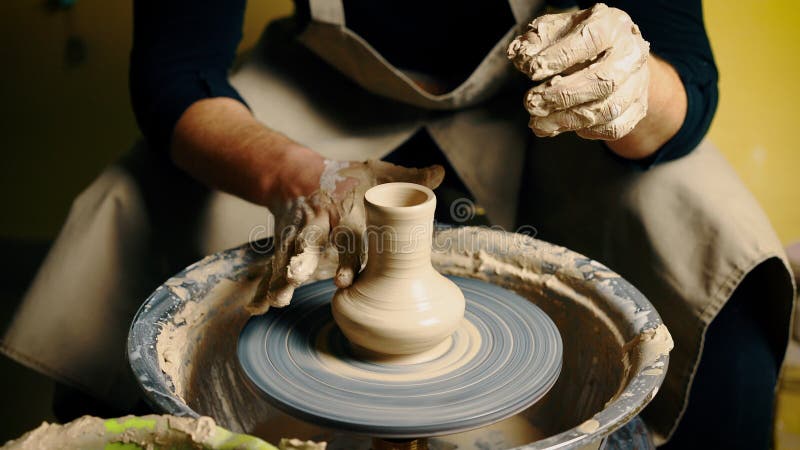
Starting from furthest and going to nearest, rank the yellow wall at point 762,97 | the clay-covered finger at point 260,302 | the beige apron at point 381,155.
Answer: the yellow wall at point 762,97, the beige apron at point 381,155, the clay-covered finger at point 260,302

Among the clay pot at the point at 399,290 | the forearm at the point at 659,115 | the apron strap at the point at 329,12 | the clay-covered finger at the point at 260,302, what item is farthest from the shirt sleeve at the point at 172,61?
the forearm at the point at 659,115

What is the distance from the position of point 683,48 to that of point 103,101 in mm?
2166

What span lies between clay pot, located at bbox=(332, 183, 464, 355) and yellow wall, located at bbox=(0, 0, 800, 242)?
1.85 m

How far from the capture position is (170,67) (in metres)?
1.80

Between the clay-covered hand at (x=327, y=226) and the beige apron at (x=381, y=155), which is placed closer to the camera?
the clay-covered hand at (x=327, y=226)

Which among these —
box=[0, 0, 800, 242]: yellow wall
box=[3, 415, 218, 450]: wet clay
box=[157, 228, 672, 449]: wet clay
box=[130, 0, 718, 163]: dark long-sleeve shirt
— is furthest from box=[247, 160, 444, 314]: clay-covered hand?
box=[0, 0, 800, 242]: yellow wall

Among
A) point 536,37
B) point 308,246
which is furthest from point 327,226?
point 536,37

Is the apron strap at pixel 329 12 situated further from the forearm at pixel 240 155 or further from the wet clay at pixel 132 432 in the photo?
the wet clay at pixel 132 432

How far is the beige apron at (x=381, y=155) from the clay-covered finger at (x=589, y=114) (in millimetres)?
537

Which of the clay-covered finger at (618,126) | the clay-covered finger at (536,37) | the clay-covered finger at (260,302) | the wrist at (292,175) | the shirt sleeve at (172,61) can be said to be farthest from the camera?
the shirt sleeve at (172,61)

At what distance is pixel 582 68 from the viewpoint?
110 cm

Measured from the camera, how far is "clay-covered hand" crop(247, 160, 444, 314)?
124cm

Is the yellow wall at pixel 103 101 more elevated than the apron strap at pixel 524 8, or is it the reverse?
the apron strap at pixel 524 8

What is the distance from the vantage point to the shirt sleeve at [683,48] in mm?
1613
